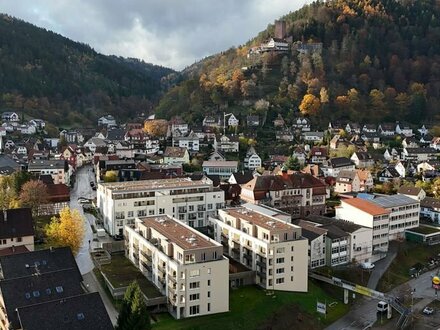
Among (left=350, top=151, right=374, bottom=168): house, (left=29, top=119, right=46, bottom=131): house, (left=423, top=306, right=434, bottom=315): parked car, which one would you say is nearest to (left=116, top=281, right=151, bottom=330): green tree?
(left=423, top=306, right=434, bottom=315): parked car

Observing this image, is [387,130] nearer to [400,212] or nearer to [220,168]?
[220,168]

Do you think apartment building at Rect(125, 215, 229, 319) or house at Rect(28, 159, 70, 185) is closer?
apartment building at Rect(125, 215, 229, 319)

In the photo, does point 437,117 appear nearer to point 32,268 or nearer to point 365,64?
point 365,64

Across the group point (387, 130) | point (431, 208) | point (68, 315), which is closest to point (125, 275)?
point (68, 315)

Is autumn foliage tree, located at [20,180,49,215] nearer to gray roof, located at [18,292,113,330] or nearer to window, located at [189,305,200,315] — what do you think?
window, located at [189,305,200,315]

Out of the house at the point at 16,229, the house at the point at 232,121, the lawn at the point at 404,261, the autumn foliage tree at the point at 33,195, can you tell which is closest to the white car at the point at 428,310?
the lawn at the point at 404,261

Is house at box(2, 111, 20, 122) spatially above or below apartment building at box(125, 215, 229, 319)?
above
